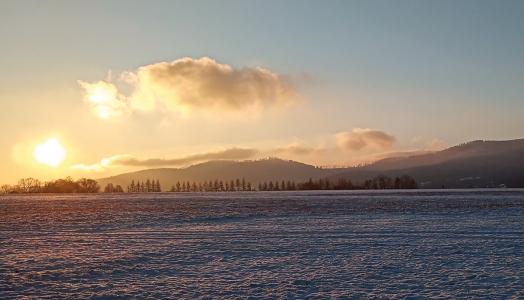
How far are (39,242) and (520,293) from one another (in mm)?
21176

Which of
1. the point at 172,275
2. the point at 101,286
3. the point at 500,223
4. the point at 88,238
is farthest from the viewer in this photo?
the point at 500,223

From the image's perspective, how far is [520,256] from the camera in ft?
62.8

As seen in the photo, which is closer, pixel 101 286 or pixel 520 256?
pixel 101 286

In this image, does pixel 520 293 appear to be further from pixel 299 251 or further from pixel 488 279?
pixel 299 251

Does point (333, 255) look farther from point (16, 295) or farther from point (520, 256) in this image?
point (16, 295)

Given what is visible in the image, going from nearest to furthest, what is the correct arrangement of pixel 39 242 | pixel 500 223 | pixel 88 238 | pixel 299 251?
1. pixel 299 251
2. pixel 39 242
3. pixel 88 238
4. pixel 500 223

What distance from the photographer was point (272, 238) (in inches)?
1009

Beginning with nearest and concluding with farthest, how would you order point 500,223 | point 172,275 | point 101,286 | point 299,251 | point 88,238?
point 101,286
point 172,275
point 299,251
point 88,238
point 500,223

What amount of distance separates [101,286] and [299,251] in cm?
885

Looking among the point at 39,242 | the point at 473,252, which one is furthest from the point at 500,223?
the point at 39,242

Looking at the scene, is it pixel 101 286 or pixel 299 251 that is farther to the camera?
pixel 299 251

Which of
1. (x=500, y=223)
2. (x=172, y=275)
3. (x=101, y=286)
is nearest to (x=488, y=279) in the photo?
(x=172, y=275)

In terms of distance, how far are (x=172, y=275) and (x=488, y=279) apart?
961 cm

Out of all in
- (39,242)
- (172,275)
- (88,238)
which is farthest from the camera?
(88,238)
